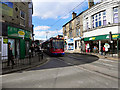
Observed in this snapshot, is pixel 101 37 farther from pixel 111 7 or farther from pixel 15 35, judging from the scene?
pixel 15 35

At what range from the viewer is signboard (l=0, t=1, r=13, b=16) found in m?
9.96

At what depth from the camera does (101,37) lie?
18.1 m

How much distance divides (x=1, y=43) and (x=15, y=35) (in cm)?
206

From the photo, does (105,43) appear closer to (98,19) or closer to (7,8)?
(98,19)

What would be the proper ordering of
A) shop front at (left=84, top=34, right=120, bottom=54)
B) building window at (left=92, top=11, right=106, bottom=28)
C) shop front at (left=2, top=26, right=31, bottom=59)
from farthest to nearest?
1. building window at (left=92, top=11, right=106, bottom=28)
2. shop front at (left=84, top=34, right=120, bottom=54)
3. shop front at (left=2, top=26, right=31, bottom=59)

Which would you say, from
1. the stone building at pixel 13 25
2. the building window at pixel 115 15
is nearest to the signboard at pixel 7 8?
the stone building at pixel 13 25

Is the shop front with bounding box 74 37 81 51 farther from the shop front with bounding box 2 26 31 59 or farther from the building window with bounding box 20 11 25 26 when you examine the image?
the shop front with bounding box 2 26 31 59

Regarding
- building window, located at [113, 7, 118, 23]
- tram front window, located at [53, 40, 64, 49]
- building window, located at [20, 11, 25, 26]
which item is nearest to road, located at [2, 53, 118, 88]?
tram front window, located at [53, 40, 64, 49]

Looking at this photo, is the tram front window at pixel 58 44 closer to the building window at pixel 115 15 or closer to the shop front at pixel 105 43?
the shop front at pixel 105 43

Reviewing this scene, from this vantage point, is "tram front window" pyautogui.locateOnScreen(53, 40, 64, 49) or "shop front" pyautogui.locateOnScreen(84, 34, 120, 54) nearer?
"tram front window" pyautogui.locateOnScreen(53, 40, 64, 49)

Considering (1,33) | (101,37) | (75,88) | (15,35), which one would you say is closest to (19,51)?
(15,35)

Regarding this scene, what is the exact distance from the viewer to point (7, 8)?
10.5 m

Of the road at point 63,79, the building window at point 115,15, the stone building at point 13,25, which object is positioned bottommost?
the road at point 63,79

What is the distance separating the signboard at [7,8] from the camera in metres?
9.96
